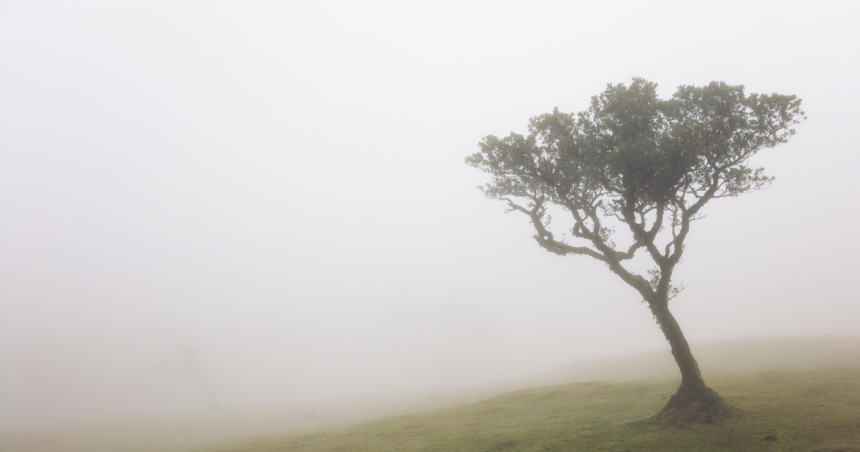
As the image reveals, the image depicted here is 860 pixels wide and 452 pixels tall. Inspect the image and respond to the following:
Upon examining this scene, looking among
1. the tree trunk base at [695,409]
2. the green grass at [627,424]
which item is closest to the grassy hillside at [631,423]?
the green grass at [627,424]

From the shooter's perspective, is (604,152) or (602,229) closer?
(604,152)

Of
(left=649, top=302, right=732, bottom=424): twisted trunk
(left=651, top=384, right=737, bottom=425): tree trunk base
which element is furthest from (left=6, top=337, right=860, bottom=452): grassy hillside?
(left=649, top=302, right=732, bottom=424): twisted trunk

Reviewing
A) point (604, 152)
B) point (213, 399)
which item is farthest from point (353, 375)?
point (604, 152)

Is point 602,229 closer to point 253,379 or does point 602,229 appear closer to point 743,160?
point 743,160

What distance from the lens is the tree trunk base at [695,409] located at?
645 inches

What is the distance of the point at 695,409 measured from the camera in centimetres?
1667

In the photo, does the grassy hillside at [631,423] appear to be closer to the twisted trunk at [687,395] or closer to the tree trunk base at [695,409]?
the tree trunk base at [695,409]

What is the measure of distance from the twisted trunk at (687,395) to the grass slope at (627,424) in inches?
25.5

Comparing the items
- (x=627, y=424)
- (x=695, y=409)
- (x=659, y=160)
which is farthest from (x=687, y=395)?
(x=659, y=160)

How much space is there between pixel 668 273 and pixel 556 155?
800cm

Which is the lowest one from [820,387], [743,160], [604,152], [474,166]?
[820,387]

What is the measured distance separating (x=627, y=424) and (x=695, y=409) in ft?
10.2

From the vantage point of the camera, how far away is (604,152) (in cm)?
1845

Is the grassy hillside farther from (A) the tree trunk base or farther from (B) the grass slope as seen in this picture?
(A) the tree trunk base
